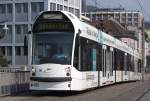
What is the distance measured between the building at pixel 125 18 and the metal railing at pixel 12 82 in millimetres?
98140

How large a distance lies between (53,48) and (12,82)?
4175mm

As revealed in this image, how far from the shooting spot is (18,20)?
9625 cm

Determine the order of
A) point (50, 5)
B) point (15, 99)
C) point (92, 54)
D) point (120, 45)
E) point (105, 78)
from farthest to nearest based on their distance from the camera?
point (50, 5) < point (120, 45) < point (105, 78) < point (92, 54) < point (15, 99)

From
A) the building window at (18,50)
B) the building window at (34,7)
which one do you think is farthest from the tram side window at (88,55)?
the building window at (18,50)


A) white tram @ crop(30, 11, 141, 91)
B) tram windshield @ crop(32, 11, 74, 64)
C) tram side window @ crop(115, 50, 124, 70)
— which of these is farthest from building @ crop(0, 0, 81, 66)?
tram windshield @ crop(32, 11, 74, 64)

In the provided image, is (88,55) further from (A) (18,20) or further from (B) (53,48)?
(A) (18,20)

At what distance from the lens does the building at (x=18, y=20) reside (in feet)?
312

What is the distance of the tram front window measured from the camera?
22.0m

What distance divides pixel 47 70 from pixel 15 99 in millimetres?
1901

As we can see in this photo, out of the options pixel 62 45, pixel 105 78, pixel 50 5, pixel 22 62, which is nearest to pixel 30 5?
pixel 50 5

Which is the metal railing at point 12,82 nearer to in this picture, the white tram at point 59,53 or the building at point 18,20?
A: the white tram at point 59,53

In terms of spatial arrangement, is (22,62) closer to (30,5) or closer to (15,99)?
(30,5)

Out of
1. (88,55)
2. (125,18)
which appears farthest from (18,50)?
(88,55)

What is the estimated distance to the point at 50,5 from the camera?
93750mm
